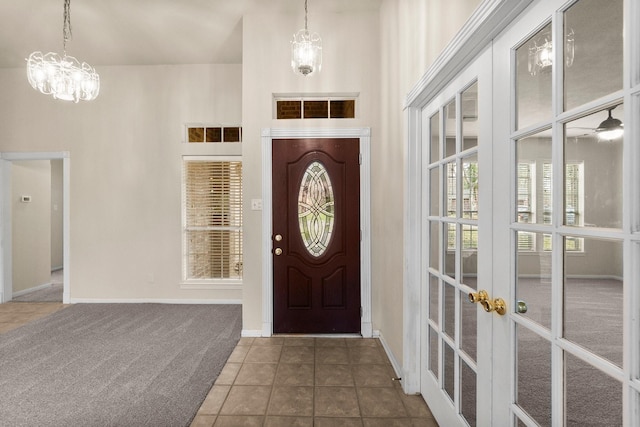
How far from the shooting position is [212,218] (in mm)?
4691

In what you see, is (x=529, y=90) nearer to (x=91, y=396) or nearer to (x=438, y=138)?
(x=438, y=138)

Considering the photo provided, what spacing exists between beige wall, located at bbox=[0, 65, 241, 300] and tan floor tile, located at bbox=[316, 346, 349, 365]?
1929 mm

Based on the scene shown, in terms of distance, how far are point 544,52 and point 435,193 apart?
103 centimetres

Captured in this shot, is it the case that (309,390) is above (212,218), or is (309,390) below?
below

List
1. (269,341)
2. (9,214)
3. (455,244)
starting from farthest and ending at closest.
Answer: (9,214) < (269,341) < (455,244)

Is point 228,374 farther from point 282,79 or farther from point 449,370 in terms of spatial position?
point 282,79

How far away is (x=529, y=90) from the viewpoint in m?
1.19

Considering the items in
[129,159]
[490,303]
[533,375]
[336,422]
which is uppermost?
[129,159]

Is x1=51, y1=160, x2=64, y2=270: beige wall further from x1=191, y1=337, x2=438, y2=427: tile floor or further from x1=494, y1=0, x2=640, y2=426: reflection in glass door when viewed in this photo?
x1=494, y1=0, x2=640, y2=426: reflection in glass door

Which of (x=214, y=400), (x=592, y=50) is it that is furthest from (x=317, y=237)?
(x=592, y=50)

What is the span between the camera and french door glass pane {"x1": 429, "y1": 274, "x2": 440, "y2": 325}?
2.03 metres

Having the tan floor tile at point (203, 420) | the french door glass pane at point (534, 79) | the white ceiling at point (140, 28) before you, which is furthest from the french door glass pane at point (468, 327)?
the white ceiling at point (140, 28)

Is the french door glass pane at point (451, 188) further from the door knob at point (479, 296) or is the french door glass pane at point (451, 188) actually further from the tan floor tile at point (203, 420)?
the tan floor tile at point (203, 420)

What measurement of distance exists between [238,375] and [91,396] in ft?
3.21
